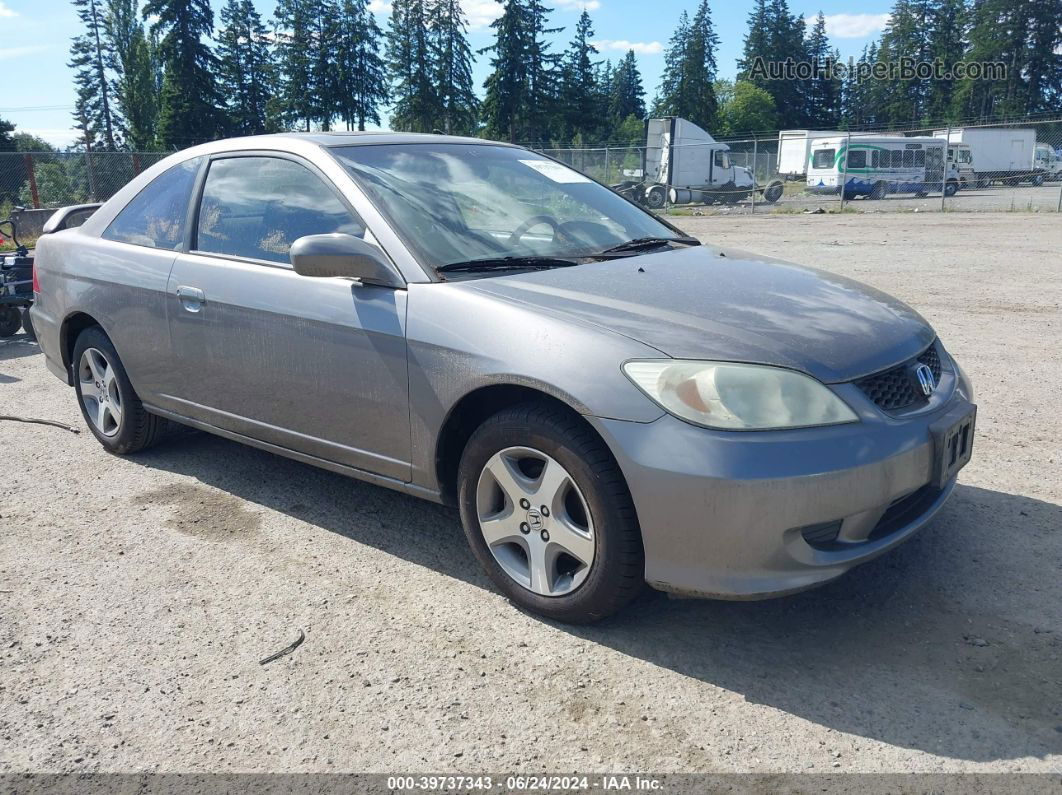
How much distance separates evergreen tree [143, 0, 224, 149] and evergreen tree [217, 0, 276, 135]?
12.9ft

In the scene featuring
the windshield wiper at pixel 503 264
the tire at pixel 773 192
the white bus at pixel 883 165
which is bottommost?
the windshield wiper at pixel 503 264

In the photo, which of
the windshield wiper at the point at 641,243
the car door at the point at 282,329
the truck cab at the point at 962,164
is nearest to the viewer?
the car door at the point at 282,329

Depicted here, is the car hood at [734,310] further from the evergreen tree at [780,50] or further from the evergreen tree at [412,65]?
the evergreen tree at [780,50]

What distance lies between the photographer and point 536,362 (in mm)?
2926

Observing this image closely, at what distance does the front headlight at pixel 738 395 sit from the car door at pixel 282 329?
3.40 ft

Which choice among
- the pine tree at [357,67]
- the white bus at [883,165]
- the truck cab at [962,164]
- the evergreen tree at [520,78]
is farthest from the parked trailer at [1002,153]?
the pine tree at [357,67]

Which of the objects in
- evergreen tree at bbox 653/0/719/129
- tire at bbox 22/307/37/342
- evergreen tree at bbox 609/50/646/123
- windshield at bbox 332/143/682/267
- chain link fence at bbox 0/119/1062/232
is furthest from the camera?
evergreen tree at bbox 609/50/646/123

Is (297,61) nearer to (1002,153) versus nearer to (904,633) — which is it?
(1002,153)

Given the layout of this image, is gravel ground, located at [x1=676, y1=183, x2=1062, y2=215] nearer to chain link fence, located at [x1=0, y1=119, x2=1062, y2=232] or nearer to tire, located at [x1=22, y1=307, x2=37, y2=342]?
chain link fence, located at [x1=0, y1=119, x2=1062, y2=232]

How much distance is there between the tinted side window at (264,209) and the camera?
373 cm

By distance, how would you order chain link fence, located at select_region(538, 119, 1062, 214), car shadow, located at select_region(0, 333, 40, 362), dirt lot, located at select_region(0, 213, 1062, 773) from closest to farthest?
dirt lot, located at select_region(0, 213, 1062, 773) → car shadow, located at select_region(0, 333, 40, 362) → chain link fence, located at select_region(538, 119, 1062, 214)

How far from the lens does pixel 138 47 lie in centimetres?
6794

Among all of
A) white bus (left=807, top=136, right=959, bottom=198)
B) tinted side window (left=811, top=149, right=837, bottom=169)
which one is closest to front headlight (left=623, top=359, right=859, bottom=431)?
white bus (left=807, top=136, right=959, bottom=198)

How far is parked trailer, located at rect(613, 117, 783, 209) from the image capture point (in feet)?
110
